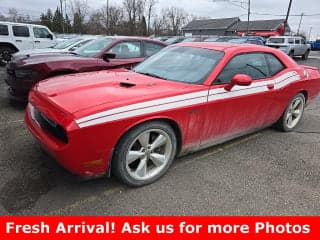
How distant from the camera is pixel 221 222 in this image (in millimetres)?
2426

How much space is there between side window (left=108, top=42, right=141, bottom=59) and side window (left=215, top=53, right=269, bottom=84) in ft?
10.3

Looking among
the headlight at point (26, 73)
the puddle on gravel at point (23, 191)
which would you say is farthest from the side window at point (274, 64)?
the headlight at point (26, 73)

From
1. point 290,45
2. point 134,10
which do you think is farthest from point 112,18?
point 290,45

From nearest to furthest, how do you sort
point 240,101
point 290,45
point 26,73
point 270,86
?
1. point 240,101
2. point 270,86
3. point 26,73
4. point 290,45

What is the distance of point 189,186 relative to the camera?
294cm

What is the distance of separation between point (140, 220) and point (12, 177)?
1.51 m

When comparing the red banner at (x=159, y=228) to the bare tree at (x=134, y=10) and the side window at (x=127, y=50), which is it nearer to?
the side window at (x=127, y=50)

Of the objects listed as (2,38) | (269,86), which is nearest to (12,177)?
(269,86)

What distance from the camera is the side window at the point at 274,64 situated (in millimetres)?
4031

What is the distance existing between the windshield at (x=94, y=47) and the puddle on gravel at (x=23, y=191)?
365 cm

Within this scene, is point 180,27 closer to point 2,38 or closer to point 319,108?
point 2,38

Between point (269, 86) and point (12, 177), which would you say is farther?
point (269, 86)

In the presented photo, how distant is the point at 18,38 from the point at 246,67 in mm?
11937

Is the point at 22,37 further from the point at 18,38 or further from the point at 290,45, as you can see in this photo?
the point at 290,45
